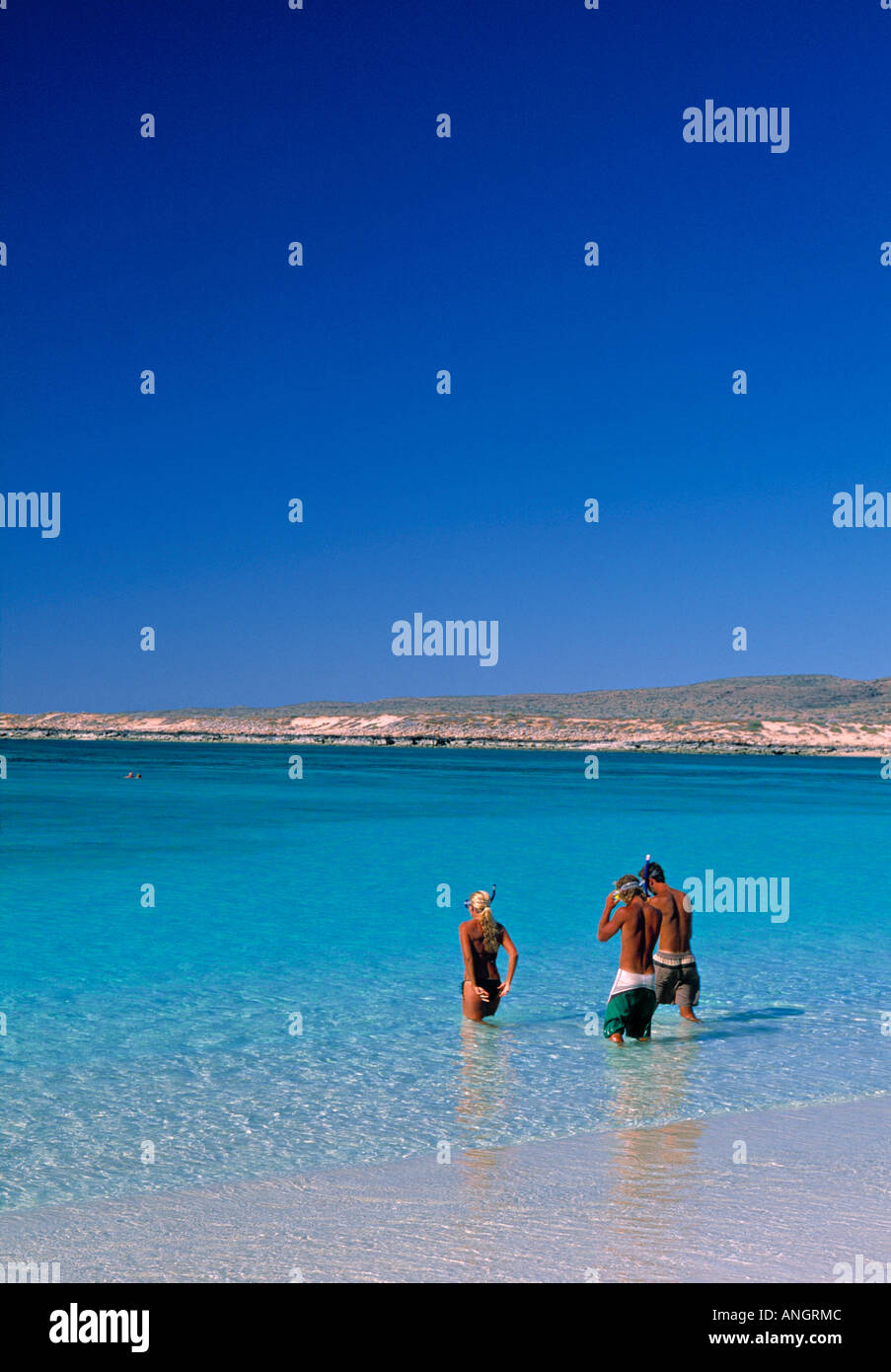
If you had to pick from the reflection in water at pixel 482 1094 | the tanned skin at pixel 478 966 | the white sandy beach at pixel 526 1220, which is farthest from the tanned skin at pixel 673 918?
the white sandy beach at pixel 526 1220

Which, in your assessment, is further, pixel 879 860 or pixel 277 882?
pixel 879 860

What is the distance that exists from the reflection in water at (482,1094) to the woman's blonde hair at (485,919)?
2.76ft

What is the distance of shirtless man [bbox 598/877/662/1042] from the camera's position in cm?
948

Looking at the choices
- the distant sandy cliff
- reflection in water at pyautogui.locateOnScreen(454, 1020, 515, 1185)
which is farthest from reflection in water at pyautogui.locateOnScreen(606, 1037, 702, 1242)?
the distant sandy cliff

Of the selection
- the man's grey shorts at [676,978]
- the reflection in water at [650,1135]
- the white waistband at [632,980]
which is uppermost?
the white waistband at [632,980]

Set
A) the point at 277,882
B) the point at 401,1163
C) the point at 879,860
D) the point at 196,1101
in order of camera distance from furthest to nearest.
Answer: the point at 879,860
the point at 277,882
the point at 196,1101
the point at 401,1163

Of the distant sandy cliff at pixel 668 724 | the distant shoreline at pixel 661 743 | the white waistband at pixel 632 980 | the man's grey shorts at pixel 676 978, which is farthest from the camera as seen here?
the distant sandy cliff at pixel 668 724

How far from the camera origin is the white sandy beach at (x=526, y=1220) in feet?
17.6

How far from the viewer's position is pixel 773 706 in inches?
6703

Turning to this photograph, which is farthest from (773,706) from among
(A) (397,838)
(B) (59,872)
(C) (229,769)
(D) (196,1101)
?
(D) (196,1101)

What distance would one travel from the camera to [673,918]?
1046 centimetres

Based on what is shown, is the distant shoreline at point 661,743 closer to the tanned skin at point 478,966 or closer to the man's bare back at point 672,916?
the man's bare back at point 672,916
